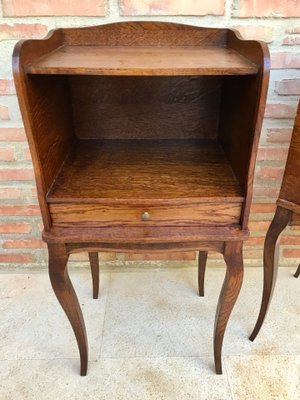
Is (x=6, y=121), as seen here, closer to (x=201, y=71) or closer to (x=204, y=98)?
(x=204, y=98)

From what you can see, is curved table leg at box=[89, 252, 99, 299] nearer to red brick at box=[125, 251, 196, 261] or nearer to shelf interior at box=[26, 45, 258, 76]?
red brick at box=[125, 251, 196, 261]

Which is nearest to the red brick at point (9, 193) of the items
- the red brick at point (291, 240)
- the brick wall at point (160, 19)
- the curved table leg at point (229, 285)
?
the brick wall at point (160, 19)

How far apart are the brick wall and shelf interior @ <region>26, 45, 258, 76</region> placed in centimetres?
14

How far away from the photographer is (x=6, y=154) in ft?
4.05

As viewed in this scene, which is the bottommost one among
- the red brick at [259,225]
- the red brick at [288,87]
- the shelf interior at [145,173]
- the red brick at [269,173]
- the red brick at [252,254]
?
the red brick at [252,254]

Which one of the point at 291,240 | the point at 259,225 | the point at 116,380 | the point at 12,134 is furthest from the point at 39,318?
the point at 291,240

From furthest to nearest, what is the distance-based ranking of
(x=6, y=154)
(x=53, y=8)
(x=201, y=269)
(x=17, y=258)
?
(x=17, y=258), (x=201, y=269), (x=6, y=154), (x=53, y=8)

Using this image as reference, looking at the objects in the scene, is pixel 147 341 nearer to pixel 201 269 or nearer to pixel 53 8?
pixel 201 269

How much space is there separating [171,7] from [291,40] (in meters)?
0.37

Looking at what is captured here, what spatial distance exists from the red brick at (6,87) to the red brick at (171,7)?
0.41 meters

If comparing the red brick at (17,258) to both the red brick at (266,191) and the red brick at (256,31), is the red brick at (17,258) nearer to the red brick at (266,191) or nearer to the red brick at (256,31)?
the red brick at (266,191)

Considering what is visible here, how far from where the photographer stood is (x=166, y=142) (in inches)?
42.3

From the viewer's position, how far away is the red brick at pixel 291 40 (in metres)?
1.06

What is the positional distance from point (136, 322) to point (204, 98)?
80 cm
